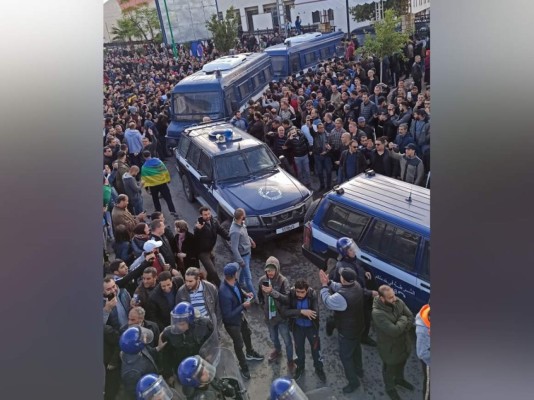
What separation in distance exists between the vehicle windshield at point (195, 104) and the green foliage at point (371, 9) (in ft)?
26.1

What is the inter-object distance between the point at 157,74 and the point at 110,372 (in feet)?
55.1

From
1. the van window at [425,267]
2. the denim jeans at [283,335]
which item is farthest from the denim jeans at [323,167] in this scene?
the denim jeans at [283,335]

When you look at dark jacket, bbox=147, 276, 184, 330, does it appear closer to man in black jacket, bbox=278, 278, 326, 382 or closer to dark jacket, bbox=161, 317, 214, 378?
dark jacket, bbox=161, 317, 214, 378

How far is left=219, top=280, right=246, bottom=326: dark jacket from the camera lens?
479 centimetres

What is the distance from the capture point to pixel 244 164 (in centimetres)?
835

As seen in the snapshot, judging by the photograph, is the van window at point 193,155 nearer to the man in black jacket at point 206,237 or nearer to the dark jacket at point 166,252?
the man in black jacket at point 206,237

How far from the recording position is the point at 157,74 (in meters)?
18.9

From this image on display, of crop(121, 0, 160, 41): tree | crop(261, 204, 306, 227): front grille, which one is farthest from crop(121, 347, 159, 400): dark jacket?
crop(121, 0, 160, 41): tree

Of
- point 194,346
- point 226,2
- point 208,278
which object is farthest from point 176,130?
point 226,2

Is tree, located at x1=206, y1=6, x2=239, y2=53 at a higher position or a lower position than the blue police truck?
higher

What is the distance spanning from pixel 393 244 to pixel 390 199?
677 millimetres

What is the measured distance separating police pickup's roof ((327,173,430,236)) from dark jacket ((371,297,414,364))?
1252 millimetres
